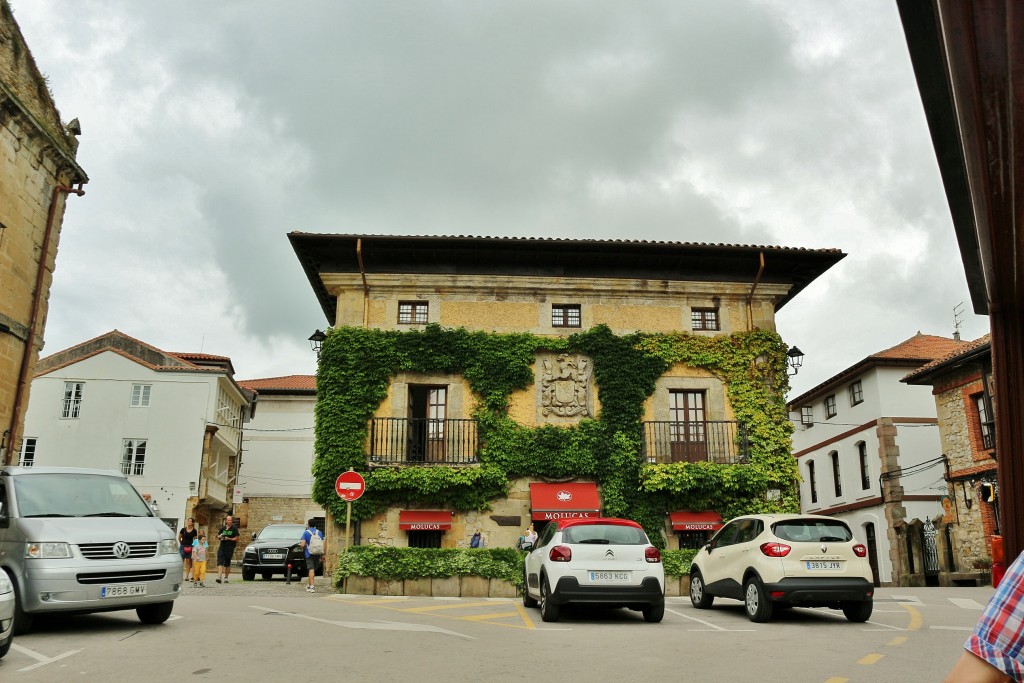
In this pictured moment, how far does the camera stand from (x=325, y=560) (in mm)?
20734

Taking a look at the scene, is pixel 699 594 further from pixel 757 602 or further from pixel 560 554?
pixel 560 554

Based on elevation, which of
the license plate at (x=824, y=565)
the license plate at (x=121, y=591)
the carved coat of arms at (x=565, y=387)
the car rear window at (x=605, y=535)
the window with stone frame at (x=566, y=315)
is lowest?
the license plate at (x=121, y=591)

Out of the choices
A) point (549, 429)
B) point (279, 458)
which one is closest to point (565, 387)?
point (549, 429)

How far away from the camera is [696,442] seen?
867 inches

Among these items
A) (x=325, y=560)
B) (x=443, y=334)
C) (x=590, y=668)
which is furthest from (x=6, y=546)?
(x=443, y=334)

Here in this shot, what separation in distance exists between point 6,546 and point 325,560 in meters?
12.4

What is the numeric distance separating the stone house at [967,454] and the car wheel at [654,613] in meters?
18.5

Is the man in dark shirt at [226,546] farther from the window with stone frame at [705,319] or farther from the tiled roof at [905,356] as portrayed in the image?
the tiled roof at [905,356]

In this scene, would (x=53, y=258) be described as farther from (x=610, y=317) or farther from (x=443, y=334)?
(x=610, y=317)

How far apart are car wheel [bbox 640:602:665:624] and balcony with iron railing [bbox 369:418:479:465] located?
32.4 feet

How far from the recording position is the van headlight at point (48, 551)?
28.1 ft

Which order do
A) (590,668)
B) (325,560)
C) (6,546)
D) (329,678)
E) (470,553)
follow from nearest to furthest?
(329,678) < (590,668) < (6,546) < (470,553) < (325,560)

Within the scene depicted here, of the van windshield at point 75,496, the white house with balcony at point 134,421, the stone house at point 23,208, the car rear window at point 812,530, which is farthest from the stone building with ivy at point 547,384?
the white house with balcony at point 134,421

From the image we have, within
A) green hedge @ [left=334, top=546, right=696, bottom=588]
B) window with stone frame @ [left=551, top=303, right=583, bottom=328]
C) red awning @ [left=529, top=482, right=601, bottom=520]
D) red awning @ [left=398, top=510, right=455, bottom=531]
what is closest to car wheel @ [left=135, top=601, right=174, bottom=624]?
green hedge @ [left=334, top=546, right=696, bottom=588]
